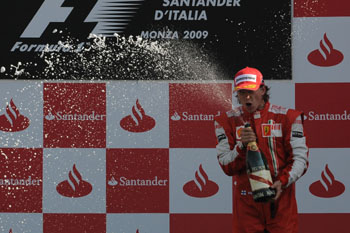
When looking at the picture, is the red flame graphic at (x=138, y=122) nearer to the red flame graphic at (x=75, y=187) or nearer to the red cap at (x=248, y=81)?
the red flame graphic at (x=75, y=187)

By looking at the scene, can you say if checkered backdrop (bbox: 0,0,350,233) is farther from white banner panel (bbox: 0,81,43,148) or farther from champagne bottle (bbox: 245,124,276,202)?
champagne bottle (bbox: 245,124,276,202)

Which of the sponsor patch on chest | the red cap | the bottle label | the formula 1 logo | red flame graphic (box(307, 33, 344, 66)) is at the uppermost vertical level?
the formula 1 logo

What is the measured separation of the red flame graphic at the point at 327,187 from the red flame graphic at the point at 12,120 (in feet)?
6.17

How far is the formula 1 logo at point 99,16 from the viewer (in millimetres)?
3385

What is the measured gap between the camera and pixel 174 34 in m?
3.38

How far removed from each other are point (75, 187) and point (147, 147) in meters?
0.53

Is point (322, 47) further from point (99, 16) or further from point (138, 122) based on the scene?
point (99, 16)

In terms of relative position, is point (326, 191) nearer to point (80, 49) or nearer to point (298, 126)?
point (298, 126)

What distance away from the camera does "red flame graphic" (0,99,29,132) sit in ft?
11.1

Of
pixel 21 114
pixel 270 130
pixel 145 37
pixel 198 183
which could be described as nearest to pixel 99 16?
pixel 145 37

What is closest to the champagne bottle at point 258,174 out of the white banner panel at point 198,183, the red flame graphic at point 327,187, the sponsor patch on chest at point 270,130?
the sponsor patch on chest at point 270,130

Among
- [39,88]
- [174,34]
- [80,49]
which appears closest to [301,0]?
[174,34]

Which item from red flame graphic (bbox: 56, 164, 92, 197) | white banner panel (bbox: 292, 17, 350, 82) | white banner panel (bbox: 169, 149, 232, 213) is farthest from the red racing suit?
red flame graphic (bbox: 56, 164, 92, 197)

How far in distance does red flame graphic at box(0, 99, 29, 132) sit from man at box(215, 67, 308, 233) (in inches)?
60.1
